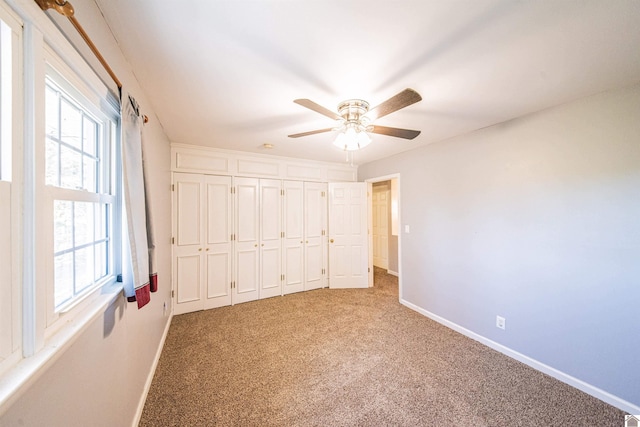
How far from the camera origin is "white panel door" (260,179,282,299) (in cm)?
366

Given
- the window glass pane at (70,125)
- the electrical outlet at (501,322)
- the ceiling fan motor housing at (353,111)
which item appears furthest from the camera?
the electrical outlet at (501,322)

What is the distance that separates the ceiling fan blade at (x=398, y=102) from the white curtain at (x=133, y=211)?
1.50 metres

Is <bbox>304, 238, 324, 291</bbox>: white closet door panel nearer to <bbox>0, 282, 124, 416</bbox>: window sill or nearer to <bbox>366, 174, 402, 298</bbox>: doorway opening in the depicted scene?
<bbox>366, 174, 402, 298</bbox>: doorway opening

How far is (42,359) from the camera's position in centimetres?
67

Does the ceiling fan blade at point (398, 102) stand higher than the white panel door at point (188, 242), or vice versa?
the ceiling fan blade at point (398, 102)

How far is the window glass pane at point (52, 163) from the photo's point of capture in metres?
0.84

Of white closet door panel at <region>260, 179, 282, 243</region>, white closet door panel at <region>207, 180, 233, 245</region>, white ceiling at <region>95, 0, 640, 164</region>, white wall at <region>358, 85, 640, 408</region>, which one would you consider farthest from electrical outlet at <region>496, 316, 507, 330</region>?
white closet door panel at <region>207, 180, 233, 245</region>

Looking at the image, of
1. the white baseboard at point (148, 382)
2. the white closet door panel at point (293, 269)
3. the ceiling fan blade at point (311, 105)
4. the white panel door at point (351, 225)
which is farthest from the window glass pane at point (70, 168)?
the white panel door at point (351, 225)

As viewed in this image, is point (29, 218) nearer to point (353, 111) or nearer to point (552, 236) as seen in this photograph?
point (353, 111)

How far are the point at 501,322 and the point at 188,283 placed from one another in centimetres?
376

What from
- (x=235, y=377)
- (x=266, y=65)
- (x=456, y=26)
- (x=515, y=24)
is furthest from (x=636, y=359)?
(x=266, y=65)

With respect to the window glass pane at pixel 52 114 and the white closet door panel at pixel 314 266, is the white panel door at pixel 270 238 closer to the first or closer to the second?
the white closet door panel at pixel 314 266

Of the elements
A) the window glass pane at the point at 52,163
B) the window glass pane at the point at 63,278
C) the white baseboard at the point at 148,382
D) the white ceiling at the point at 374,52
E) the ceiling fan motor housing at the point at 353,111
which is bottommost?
the white baseboard at the point at 148,382

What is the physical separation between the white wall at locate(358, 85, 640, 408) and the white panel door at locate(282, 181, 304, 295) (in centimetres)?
210
